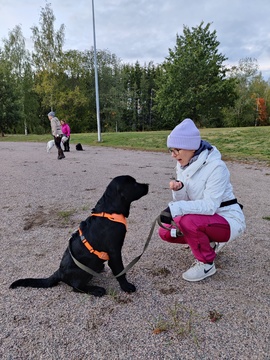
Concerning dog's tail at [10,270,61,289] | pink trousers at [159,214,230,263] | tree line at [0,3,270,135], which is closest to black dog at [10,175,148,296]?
dog's tail at [10,270,61,289]

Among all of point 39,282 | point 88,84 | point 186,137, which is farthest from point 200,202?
point 88,84

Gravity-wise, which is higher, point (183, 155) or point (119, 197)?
point (183, 155)

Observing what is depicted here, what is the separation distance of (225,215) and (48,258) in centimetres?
198

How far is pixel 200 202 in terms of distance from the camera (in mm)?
2469

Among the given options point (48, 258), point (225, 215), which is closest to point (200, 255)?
point (225, 215)

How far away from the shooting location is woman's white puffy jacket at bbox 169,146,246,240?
8.07 ft

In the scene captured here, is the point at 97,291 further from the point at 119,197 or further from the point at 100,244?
the point at 119,197

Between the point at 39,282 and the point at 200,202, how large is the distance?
1626 millimetres

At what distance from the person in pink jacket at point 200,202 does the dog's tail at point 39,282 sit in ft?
3.64

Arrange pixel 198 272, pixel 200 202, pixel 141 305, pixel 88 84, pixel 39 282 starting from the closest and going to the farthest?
pixel 141 305 → pixel 200 202 → pixel 39 282 → pixel 198 272 → pixel 88 84

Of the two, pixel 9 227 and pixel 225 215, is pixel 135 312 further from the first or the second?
pixel 9 227

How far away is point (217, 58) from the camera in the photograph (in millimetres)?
35219

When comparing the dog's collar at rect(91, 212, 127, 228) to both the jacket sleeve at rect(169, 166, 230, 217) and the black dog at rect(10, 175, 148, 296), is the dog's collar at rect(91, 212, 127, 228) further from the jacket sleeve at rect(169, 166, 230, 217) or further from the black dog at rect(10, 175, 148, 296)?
the jacket sleeve at rect(169, 166, 230, 217)

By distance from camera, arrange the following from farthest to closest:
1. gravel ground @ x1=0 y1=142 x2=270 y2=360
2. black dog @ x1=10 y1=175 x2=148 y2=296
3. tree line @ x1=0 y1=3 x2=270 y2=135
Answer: tree line @ x1=0 y1=3 x2=270 y2=135 → black dog @ x1=10 y1=175 x2=148 y2=296 → gravel ground @ x1=0 y1=142 x2=270 y2=360
